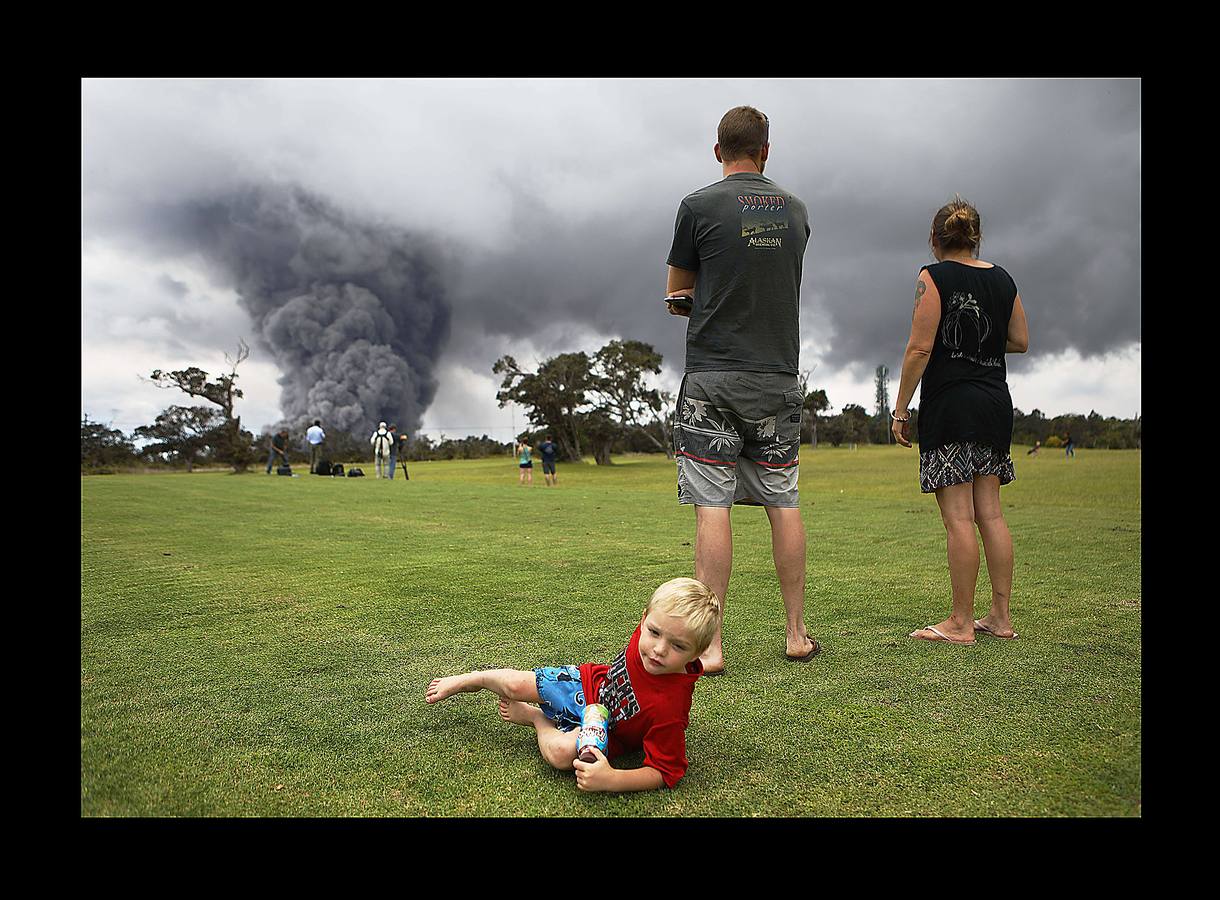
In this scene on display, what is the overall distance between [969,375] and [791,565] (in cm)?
123

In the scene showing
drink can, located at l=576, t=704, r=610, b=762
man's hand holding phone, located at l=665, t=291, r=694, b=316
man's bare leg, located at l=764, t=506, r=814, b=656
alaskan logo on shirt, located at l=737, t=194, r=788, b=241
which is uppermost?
alaskan logo on shirt, located at l=737, t=194, r=788, b=241

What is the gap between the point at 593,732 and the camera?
207 cm

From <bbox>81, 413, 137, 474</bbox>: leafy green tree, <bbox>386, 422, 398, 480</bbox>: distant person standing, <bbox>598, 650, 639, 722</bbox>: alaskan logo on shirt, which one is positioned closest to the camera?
<bbox>598, 650, 639, 722</bbox>: alaskan logo on shirt

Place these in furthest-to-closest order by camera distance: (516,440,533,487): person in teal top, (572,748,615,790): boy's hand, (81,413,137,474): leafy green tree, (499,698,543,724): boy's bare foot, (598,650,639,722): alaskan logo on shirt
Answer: (81,413,137,474): leafy green tree
(516,440,533,487): person in teal top
(499,698,543,724): boy's bare foot
(598,650,639,722): alaskan logo on shirt
(572,748,615,790): boy's hand

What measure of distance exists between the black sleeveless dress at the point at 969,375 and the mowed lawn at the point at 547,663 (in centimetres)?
82

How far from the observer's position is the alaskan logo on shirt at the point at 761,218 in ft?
10.5

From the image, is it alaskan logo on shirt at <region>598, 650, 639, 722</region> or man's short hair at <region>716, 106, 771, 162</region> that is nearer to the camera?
alaskan logo on shirt at <region>598, 650, 639, 722</region>

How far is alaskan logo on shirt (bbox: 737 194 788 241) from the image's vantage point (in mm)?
3188

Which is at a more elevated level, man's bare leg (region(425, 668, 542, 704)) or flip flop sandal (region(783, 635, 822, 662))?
man's bare leg (region(425, 668, 542, 704))

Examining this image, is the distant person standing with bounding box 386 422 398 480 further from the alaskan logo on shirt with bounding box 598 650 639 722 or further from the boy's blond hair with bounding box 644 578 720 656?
the boy's blond hair with bounding box 644 578 720 656

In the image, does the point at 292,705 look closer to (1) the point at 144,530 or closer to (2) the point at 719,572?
(2) the point at 719,572

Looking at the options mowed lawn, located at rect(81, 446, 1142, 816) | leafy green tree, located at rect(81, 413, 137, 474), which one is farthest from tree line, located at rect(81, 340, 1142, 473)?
mowed lawn, located at rect(81, 446, 1142, 816)

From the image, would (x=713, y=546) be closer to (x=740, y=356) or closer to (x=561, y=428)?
(x=740, y=356)
